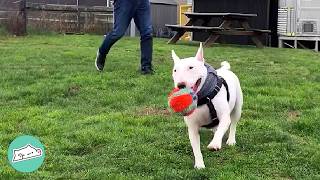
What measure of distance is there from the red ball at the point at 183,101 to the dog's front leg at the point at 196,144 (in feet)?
0.92

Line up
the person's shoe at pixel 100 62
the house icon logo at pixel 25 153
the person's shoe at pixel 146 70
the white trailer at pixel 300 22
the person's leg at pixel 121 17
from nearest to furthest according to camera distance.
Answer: the house icon logo at pixel 25 153 < the person's leg at pixel 121 17 < the person's shoe at pixel 146 70 < the person's shoe at pixel 100 62 < the white trailer at pixel 300 22

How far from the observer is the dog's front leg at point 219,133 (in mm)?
3816

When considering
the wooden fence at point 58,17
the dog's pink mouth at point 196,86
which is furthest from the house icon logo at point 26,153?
the wooden fence at point 58,17

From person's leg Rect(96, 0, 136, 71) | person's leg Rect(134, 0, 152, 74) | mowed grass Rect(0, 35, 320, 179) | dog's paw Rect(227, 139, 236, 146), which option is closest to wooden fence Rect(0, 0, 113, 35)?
mowed grass Rect(0, 35, 320, 179)

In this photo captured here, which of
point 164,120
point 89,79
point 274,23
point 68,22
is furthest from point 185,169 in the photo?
point 68,22

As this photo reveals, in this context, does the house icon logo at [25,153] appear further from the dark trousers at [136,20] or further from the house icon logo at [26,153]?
the dark trousers at [136,20]

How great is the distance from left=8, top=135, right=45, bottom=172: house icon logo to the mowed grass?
807 millimetres

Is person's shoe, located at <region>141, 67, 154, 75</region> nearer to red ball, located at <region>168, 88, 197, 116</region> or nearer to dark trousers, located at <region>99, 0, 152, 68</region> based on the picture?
dark trousers, located at <region>99, 0, 152, 68</region>

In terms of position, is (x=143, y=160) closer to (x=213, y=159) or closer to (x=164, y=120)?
(x=213, y=159)

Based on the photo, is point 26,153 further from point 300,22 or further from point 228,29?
point 300,22

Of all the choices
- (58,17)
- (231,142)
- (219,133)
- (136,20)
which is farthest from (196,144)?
(58,17)

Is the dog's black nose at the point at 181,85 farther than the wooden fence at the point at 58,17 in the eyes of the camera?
No

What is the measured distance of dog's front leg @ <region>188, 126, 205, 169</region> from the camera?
13.4ft

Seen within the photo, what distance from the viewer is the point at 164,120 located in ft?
18.5
